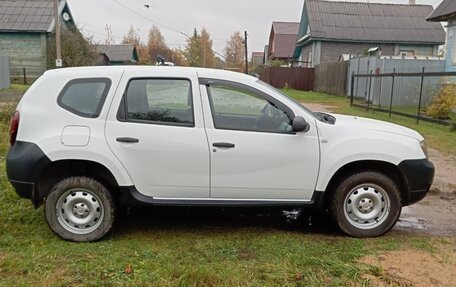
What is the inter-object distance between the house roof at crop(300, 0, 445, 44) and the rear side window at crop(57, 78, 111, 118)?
98.1ft

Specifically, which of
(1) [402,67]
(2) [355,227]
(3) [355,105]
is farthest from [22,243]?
(1) [402,67]

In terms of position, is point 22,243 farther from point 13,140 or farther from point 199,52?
point 199,52

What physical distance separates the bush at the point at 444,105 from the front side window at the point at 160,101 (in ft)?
36.1

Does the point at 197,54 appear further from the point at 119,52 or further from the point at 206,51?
the point at 119,52

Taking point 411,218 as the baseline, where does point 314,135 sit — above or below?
above

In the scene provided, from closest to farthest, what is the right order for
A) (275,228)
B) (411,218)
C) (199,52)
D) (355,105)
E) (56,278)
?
(56,278)
(275,228)
(411,218)
(355,105)
(199,52)

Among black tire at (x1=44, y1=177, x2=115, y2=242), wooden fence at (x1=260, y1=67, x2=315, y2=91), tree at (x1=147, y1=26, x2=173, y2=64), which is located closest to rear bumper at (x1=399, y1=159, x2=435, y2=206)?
black tire at (x1=44, y1=177, x2=115, y2=242)

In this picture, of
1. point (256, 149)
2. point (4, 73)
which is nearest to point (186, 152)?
point (256, 149)

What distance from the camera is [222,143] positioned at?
158 inches

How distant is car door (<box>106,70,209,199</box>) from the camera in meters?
3.97

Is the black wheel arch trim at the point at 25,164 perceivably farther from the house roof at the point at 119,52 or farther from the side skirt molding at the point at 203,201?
the house roof at the point at 119,52

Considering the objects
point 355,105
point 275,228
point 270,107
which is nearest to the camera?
point 270,107

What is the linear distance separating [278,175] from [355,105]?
1522 cm

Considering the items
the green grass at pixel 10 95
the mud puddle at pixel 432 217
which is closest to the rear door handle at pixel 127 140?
the mud puddle at pixel 432 217
